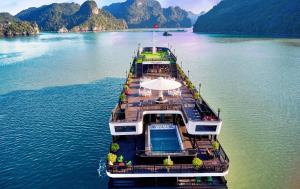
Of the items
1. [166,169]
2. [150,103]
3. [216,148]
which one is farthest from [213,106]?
[166,169]

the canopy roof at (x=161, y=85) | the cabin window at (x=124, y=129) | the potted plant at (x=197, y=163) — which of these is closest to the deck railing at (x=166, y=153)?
the potted plant at (x=197, y=163)

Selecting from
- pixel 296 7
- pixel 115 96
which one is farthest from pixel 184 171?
pixel 296 7

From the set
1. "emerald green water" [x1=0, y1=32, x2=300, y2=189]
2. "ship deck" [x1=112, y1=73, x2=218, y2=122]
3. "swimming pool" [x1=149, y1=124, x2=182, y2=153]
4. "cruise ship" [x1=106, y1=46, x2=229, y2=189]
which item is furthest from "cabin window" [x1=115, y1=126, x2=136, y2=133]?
"emerald green water" [x1=0, y1=32, x2=300, y2=189]

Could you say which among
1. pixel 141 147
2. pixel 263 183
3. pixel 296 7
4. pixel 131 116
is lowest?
pixel 263 183

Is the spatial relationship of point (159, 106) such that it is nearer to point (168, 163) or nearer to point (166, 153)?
point (166, 153)

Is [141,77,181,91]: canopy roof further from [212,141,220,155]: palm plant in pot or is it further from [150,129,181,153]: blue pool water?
[212,141,220,155]: palm plant in pot

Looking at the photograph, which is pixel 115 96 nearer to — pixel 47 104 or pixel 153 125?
pixel 47 104

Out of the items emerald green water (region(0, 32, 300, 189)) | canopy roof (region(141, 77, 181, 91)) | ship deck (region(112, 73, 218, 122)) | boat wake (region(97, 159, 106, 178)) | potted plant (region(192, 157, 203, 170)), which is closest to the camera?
potted plant (region(192, 157, 203, 170))
